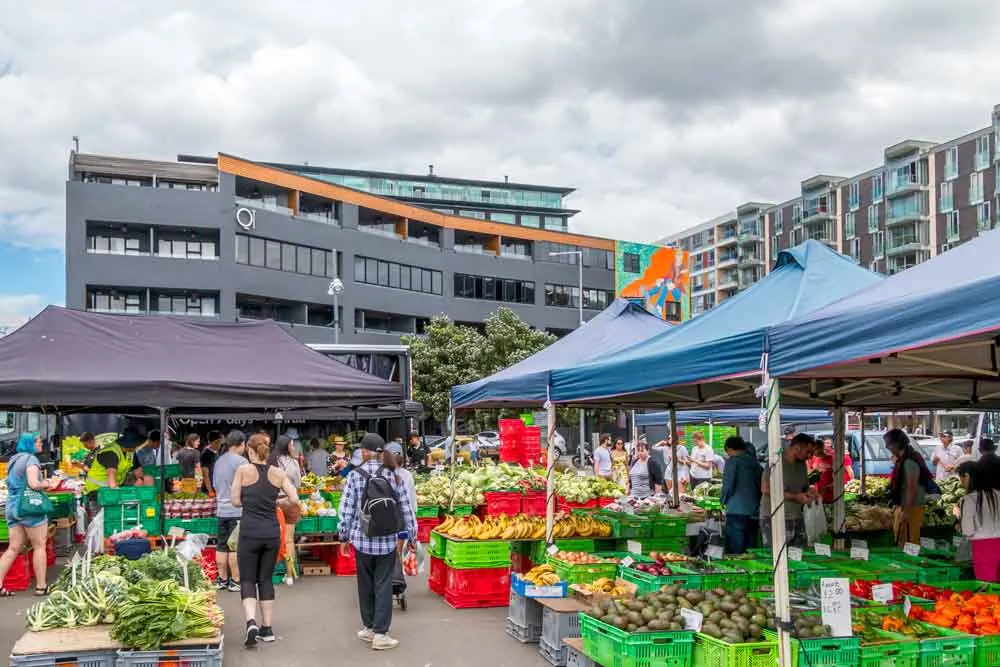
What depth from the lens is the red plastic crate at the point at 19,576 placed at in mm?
11109

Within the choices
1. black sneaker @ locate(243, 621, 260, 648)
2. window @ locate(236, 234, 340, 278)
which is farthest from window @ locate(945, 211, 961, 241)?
black sneaker @ locate(243, 621, 260, 648)

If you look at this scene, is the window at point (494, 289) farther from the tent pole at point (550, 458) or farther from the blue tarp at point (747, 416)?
the tent pole at point (550, 458)

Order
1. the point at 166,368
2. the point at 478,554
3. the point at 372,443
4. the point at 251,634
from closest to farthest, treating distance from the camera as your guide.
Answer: the point at 251,634, the point at 372,443, the point at 478,554, the point at 166,368

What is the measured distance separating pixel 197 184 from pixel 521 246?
24299mm

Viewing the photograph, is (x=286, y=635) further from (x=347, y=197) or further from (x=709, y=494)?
(x=347, y=197)

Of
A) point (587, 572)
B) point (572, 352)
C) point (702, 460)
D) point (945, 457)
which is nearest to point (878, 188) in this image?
point (945, 457)

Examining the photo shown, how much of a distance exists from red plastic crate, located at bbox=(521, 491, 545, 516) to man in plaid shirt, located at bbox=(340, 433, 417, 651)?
4.74m

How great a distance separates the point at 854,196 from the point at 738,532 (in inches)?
3109

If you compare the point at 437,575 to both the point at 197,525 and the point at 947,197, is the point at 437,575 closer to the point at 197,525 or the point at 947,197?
the point at 197,525

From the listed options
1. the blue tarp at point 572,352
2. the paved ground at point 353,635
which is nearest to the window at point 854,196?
the blue tarp at point 572,352

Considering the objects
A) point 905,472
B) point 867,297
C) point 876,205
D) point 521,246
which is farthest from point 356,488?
point 876,205

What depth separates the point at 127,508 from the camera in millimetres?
12070

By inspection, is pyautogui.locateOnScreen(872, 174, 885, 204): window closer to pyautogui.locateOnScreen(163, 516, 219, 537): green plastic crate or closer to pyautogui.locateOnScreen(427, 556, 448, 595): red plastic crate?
pyautogui.locateOnScreen(427, 556, 448, 595): red plastic crate

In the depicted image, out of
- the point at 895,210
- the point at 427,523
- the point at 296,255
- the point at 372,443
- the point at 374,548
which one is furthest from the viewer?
the point at 895,210
